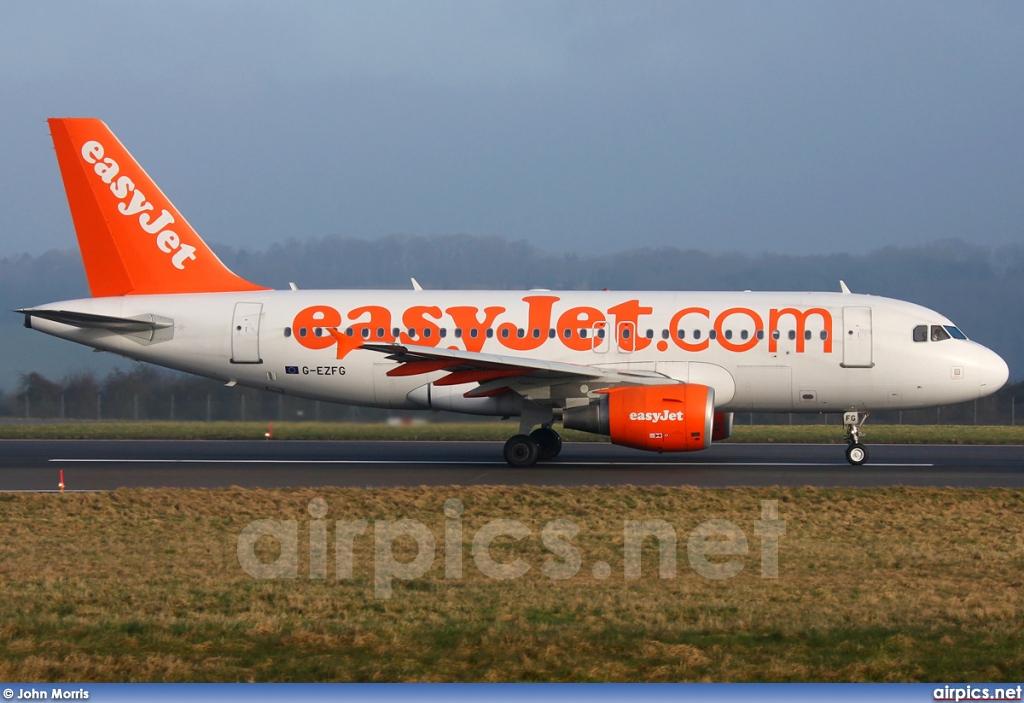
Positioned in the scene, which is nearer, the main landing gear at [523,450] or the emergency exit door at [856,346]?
the main landing gear at [523,450]

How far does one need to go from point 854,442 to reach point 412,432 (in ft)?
40.8

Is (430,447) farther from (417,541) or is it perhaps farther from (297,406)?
(417,541)

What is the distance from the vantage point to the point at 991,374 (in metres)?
20.1

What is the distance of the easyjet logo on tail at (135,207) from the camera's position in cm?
2186

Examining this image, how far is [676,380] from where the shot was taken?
780 inches

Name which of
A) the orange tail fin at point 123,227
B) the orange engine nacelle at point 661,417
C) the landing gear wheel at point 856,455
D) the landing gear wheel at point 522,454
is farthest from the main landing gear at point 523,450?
the orange tail fin at point 123,227

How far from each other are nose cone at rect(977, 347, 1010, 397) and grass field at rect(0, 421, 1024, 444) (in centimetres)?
810

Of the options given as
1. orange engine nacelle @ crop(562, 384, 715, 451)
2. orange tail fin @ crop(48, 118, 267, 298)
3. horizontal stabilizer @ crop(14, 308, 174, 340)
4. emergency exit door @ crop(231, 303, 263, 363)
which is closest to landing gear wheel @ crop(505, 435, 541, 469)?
orange engine nacelle @ crop(562, 384, 715, 451)

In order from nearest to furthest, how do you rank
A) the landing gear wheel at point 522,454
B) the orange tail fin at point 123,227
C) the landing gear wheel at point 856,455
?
the landing gear wheel at point 522,454, the landing gear wheel at point 856,455, the orange tail fin at point 123,227

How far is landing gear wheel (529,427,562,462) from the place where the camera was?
788 inches

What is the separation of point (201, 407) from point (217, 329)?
10.8 m

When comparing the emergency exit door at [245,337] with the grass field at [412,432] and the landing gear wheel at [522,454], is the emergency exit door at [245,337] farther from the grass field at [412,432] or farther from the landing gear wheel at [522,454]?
the landing gear wheel at [522,454]

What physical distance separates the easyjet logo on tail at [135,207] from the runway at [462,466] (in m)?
4.25

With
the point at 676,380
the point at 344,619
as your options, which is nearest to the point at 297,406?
the point at 676,380
